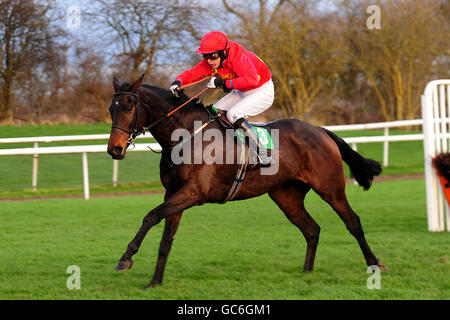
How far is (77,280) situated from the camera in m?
4.10

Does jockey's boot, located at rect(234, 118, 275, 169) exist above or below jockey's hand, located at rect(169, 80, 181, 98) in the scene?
below

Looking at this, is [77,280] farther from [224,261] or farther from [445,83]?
[445,83]

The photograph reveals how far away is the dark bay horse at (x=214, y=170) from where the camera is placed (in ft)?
13.5

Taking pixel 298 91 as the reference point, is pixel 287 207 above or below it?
below

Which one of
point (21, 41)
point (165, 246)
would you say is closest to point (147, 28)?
point (21, 41)

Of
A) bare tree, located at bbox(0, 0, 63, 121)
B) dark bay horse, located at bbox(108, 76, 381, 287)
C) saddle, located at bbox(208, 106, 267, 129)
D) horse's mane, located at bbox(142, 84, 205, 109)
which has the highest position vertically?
bare tree, located at bbox(0, 0, 63, 121)

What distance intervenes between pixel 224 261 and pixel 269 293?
3.76 ft

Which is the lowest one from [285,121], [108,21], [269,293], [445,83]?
[269,293]

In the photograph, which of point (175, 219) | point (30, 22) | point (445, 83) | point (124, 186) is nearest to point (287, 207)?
point (175, 219)

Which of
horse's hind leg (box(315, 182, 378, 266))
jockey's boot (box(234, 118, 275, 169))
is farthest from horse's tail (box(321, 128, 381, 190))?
jockey's boot (box(234, 118, 275, 169))

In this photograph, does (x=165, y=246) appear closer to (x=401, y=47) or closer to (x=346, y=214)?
(x=346, y=214)

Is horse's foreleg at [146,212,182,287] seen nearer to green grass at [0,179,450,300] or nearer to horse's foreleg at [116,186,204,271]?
green grass at [0,179,450,300]

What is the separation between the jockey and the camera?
14.4ft

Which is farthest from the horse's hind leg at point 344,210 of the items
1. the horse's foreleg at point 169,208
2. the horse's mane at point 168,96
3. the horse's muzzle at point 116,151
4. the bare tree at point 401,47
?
the bare tree at point 401,47
